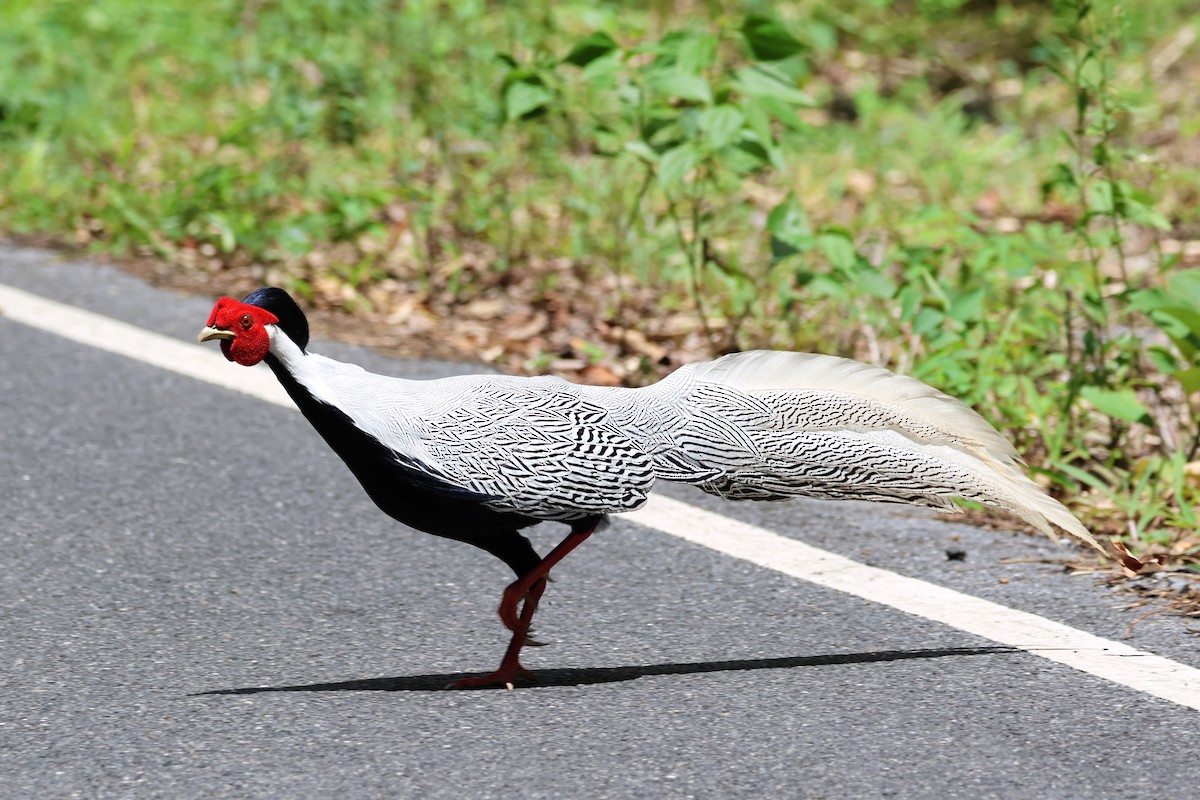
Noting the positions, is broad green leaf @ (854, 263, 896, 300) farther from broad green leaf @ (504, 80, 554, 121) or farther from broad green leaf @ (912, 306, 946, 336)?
broad green leaf @ (504, 80, 554, 121)

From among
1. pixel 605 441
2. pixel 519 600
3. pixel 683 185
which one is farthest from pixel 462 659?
pixel 683 185

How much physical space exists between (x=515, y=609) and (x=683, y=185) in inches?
103

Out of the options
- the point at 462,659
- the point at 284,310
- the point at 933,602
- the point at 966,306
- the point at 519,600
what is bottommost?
the point at 462,659

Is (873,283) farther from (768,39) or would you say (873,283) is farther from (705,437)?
(705,437)

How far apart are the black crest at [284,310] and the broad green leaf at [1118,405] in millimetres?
2001

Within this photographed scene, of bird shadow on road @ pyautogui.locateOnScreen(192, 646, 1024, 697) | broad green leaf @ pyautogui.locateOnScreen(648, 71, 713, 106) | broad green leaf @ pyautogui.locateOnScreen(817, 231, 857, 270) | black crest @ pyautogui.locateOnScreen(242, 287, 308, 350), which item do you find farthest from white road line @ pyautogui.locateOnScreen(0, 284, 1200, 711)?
black crest @ pyautogui.locateOnScreen(242, 287, 308, 350)

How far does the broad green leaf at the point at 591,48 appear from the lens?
4785mm

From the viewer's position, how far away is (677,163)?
460cm

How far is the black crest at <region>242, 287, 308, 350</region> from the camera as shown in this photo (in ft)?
9.24

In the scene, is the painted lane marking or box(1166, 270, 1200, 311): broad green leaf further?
box(1166, 270, 1200, 311): broad green leaf

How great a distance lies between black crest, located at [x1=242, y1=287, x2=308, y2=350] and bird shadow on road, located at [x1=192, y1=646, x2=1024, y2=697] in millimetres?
651

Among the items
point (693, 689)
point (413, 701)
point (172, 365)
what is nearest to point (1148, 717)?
point (693, 689)

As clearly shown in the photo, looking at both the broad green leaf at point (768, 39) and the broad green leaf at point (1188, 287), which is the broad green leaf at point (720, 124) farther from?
the broad green leaf at point (1188, 287)

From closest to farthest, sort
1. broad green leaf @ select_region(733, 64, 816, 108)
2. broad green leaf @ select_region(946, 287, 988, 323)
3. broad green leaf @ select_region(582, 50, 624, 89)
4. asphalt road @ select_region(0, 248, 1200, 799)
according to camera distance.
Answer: asphalt road @ select_region(0, 248, 1200, 799) < broad green leaf @ select_region(946, 287, 988, 323) < broad green leaf @ select_region(733, 64, 816, 108) < broad green leaf @ select_region(582, 50, 624, 89)
